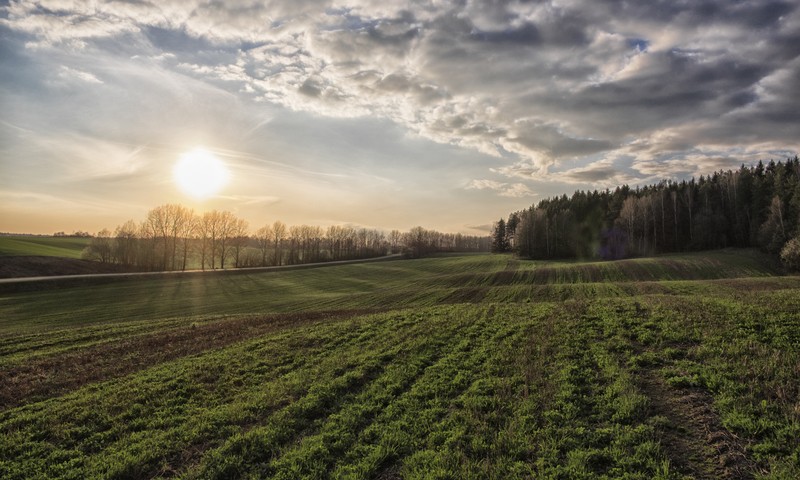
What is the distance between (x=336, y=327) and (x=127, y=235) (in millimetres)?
109146

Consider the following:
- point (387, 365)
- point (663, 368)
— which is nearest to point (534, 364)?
point (663, 368)

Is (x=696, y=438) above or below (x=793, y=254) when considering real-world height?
below

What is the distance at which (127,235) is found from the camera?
10225cm

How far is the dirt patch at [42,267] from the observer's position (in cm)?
6756

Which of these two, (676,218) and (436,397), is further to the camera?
(676,218)

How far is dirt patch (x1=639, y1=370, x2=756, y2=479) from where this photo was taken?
7.22 meters

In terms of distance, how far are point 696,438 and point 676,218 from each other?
379 ft

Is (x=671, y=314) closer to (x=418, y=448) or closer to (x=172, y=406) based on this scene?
(x=418, y=448)

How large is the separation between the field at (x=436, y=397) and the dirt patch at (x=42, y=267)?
6457 centimetres

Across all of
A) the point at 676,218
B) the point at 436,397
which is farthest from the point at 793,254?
the point at 436,397

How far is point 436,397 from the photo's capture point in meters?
11.4

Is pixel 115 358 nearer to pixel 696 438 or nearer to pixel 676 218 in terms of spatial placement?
pixel 696 438

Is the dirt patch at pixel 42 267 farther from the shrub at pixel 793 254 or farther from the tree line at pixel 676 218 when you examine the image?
the shrub at pixel 793 254

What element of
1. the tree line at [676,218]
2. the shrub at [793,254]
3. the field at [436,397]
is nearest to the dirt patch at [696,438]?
the field at [436,397]
